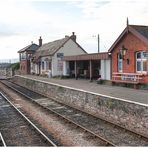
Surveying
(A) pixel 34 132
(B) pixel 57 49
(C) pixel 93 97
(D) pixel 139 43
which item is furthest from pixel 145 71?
(B) pixel 57 49

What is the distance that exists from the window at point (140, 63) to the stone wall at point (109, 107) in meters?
4.73

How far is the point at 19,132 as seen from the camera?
15.3 metres

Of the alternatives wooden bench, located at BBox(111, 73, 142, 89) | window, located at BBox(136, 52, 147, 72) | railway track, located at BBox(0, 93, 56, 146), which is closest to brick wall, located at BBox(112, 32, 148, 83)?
window, located at BBox(136, 52, 147, 72)

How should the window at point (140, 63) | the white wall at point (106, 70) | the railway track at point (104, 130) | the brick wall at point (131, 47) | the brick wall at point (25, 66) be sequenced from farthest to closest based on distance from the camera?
the brick wall at point (25, 66), the white wall at point (106, 70), the brick wall at point (131, 47), the window at point (140, 63), the railway track at point (104, 130)

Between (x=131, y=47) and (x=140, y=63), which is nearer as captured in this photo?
(x=140, y=63)

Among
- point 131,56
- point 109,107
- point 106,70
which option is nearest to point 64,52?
point 106,70

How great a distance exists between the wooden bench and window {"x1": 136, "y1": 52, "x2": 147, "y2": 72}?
0.50 meters

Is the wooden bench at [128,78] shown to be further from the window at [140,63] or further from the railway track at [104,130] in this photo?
the railway track at [104,130]

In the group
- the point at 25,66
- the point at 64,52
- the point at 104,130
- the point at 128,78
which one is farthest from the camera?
the point at 25,66

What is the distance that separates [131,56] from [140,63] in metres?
1.06

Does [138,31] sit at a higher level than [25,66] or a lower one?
higher

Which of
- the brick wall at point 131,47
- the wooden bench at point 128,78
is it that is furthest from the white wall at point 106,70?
the brick wall at point 131,47

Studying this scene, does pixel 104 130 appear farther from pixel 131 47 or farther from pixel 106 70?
pixel 106 70

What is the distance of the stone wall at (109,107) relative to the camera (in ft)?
47.5
